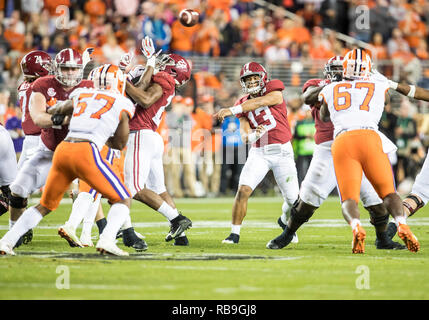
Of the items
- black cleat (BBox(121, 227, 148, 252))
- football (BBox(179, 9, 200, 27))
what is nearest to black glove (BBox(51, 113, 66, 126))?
black cleat (BBox(121, 227, 148, 252))

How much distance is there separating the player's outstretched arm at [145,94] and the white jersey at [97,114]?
2.42ft

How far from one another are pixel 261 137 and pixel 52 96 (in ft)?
7.38

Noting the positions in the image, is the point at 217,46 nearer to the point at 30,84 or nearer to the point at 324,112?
the point at 30,84

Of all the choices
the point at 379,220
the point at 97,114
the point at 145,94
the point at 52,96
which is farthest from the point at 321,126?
the point at 52,96

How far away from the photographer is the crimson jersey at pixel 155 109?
8.21 meters

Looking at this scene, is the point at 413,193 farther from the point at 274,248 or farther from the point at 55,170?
the point at 55,170

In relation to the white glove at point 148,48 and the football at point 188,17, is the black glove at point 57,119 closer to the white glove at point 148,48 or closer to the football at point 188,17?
the white glove at point 148,48

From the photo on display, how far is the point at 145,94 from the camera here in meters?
7.90

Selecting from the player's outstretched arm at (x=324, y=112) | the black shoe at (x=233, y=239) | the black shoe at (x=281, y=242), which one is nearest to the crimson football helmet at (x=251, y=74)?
the player's outstretched arm at (x=324, y=112)

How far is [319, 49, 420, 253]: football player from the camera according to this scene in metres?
7.16

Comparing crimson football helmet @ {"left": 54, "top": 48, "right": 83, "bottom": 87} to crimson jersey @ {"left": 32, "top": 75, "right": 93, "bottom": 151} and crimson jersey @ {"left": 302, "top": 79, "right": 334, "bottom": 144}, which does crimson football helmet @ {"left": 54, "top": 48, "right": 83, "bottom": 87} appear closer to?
crimson jersey @ {"left": 32, "top": 75, "right": 93, "bottom": 151}

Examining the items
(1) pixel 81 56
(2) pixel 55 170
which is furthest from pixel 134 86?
(2) pixel 55 170

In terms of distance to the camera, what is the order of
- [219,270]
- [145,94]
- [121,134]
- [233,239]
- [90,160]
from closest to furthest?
[219,270]
[90,160]
[121,134]
[145,94]
[233,239]

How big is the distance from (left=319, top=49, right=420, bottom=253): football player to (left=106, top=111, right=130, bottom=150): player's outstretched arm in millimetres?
1808
